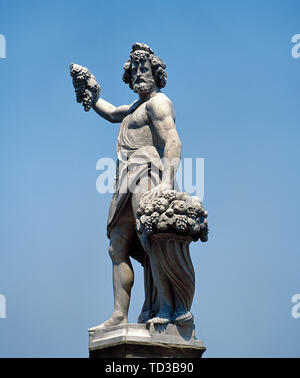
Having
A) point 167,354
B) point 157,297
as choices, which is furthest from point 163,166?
point 167,354

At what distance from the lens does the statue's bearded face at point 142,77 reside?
13672mm

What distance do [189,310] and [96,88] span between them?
3871mm

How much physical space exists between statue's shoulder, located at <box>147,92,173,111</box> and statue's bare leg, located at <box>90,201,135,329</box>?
A: 1.41 meters

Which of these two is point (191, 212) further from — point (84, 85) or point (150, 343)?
point (84, 85)

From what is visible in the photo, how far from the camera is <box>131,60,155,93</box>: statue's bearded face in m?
13.7

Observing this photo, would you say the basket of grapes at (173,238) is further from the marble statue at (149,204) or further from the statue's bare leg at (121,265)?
the statue's bare leg at (121,265)

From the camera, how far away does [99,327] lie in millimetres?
13016

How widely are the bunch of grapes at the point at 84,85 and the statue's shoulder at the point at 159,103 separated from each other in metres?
1.20

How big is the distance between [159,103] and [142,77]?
53 centimetres

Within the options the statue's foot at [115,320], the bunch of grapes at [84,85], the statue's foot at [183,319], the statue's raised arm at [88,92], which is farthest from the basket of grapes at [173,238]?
the bunch of grapes at [84,85]

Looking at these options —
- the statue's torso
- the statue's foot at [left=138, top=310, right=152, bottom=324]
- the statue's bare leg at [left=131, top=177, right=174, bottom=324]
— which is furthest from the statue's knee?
the statue's torso

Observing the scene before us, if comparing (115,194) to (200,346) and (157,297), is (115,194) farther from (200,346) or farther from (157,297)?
(200,346)

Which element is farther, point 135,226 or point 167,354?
point 135,226

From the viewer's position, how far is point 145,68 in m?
13.7
